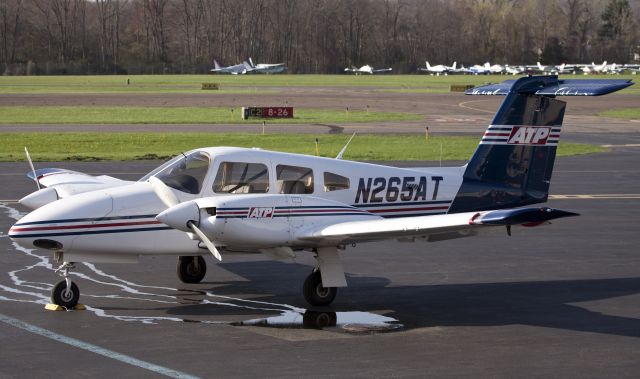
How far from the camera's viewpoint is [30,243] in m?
14.5

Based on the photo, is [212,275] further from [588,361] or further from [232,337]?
[588,361]

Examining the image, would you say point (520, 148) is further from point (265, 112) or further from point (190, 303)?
point (265, 112)

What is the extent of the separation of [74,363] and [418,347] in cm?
460

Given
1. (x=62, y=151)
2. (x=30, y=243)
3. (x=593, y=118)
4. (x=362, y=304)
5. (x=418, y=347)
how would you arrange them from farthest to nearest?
(x=593, y=118), (x=62, y=151), (x=362, y=304), (x=30, y=243), (x=418, y=347)

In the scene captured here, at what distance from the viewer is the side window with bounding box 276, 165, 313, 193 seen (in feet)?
52.9

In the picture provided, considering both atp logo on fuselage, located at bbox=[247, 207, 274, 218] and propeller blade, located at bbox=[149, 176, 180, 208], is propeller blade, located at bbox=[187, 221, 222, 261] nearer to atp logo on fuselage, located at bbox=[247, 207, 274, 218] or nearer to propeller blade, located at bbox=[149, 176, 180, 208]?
atp logo on fuselage, located at bbox=[247, 207, 274, 218]

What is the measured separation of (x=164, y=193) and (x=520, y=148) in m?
6.88

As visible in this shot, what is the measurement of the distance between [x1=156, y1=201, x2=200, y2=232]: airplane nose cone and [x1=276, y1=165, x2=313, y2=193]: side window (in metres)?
2.24

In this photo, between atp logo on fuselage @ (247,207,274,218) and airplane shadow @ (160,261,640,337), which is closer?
atp logo on fuselage @ (247,207,274,218)

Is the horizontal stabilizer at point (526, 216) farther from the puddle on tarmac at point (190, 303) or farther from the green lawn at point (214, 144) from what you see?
the green lawn at point (214, 144)

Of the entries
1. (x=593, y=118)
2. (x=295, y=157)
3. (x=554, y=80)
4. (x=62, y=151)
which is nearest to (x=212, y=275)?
(x=295, y=157)

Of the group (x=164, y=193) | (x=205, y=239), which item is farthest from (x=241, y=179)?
(x=205, y=239)

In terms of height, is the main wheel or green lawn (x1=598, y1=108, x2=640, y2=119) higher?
the main wheel

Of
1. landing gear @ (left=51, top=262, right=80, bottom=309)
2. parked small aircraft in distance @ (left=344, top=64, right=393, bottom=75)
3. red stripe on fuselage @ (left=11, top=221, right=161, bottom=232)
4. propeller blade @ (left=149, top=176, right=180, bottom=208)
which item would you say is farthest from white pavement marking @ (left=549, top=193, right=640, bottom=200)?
parked small aircraft in distance @ (left=344, top=64, right=393, bottom=75)
